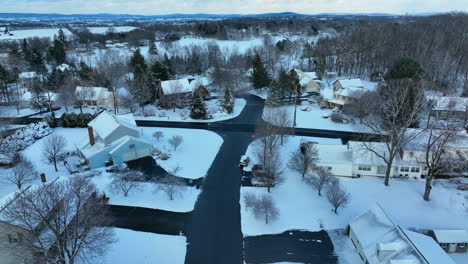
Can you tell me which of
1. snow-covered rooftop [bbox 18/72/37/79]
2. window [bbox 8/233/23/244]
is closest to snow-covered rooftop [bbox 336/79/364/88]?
window [bbox 8/233/23/244]

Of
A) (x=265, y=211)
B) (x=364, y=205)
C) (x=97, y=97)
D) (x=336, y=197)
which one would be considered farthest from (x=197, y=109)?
(x=364, y=205)

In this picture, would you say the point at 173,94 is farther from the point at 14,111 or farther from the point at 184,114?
the point at 14,111

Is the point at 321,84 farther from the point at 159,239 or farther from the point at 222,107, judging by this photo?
the point at 159,239

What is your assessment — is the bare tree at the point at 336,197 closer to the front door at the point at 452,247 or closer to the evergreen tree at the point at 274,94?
the front door at the point at 452,247

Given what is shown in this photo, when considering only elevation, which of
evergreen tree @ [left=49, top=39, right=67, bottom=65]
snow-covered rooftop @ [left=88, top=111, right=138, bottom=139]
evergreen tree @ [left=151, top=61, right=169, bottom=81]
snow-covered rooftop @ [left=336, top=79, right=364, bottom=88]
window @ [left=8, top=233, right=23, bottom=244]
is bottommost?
window @ [left=8, top=233, right=23, bottom=244]

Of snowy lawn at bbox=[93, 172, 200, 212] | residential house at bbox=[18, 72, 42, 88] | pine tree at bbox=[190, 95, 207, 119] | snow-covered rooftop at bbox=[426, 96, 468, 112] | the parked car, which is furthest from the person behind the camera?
residential house at bbox=[18, 72, 42, 88]

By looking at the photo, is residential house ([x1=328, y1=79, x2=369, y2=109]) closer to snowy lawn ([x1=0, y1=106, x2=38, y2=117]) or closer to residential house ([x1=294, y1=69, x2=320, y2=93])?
residential house ([x1=294, y1=69, x2=320, y2=93])

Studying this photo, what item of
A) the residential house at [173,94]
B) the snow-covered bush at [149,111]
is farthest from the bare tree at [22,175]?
the residential house at [173,94]
